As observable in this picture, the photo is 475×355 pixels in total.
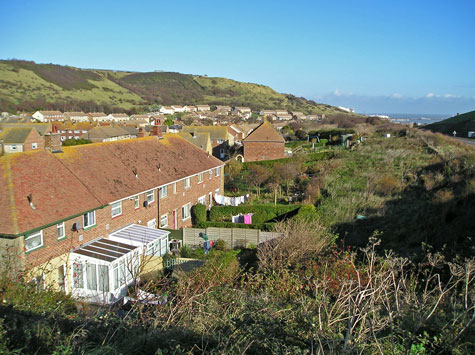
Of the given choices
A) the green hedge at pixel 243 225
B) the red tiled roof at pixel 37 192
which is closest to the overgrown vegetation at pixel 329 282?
the green hedge at pixel 243 225

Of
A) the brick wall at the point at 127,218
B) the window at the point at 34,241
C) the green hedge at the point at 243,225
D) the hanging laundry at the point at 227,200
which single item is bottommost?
the hanging laundry at the point at 227,200

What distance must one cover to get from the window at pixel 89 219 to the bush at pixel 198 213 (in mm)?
9547

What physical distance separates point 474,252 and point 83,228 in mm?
15893

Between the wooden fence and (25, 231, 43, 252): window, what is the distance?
942cm

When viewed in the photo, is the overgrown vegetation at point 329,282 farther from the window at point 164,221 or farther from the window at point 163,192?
the window at point 163,192

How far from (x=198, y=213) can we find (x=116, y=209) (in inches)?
310

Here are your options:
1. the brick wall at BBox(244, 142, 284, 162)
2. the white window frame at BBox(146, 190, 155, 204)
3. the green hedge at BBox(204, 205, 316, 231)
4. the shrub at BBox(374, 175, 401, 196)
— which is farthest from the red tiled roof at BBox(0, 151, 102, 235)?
the brick wall at BBox(244, 142, 284, 162)

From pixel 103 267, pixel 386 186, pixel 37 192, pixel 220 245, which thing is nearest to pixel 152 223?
pixel 220 245

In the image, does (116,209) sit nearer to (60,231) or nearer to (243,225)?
(60,231)

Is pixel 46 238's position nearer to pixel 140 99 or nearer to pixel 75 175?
pixel 75 175

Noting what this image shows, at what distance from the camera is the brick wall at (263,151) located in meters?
49.2

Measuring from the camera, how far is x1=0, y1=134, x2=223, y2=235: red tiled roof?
1426 centimetres

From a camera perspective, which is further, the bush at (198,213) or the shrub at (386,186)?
the shrub at (386,186)

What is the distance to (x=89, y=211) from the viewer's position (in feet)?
53.8
